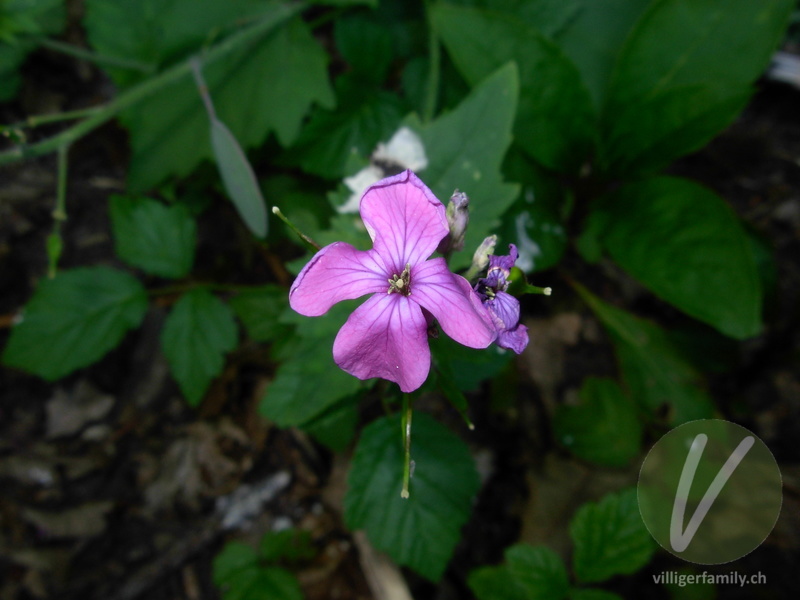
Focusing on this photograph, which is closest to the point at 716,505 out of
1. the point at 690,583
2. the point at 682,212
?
the point at 690,583

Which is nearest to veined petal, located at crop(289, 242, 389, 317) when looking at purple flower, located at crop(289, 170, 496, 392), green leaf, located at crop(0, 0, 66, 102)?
purple flower, located at crop(289, 170, 496, 392)

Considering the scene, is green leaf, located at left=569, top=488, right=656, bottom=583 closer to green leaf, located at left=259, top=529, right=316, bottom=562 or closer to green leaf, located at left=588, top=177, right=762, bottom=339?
green leaf, located at left=588, top=177, right=762, bottom=339

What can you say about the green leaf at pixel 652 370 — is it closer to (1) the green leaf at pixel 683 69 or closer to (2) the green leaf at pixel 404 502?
(1) the green leaf at pixel 683 69

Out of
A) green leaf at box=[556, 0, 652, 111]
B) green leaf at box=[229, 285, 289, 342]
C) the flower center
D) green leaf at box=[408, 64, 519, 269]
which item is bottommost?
the flower center

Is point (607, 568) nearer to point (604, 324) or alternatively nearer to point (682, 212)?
point (604, 324)

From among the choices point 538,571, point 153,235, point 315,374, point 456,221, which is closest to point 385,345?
point 456,221

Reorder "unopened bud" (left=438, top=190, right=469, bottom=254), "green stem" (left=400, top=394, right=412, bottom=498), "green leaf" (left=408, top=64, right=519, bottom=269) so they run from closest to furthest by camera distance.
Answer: "green stem" (left=400, top=394, right=412, bottom=498) < "unopened bud" (left=438, top=190, right=469, bottom=254) < "green leaf" (left=408, top=64, right=519, bottom=269)
